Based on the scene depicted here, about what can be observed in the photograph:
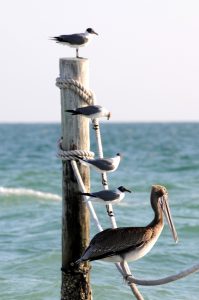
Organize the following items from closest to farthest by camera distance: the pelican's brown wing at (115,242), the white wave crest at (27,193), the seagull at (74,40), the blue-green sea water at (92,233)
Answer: the pelican's brown wing at (115,242) < the seagull at (74,40) < the blue-green sea water at (92,233) < the white wave crest at (27,193)

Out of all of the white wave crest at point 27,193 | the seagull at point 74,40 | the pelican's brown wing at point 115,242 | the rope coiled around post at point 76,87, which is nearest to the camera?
the pelican's brown wing at point 115,242

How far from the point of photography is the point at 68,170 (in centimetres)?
839

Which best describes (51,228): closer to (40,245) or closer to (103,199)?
(40,245)

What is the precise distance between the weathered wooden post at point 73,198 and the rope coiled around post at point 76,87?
0.12 feet

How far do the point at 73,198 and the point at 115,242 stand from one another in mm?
827

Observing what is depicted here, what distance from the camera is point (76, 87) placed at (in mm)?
8195

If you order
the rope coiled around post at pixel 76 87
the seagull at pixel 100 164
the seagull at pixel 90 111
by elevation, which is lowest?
the seagull at pixel 100 164

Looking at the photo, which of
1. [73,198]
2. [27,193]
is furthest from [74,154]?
[27,193]

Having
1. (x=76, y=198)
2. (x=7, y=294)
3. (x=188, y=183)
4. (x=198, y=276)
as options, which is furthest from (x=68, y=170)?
(x=188, y=183)

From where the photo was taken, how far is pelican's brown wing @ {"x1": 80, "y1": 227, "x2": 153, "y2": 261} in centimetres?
767

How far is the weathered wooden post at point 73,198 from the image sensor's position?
8.26m

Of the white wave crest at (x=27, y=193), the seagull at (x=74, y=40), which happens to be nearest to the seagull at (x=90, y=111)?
the seagull at (x=74, y=40)

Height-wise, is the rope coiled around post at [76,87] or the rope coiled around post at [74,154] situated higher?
the rope coiled around post at [76,87]

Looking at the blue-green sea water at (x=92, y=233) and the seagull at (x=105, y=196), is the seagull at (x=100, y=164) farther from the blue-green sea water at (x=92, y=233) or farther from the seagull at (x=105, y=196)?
the blue-green sea water at (x=92, y=233)
